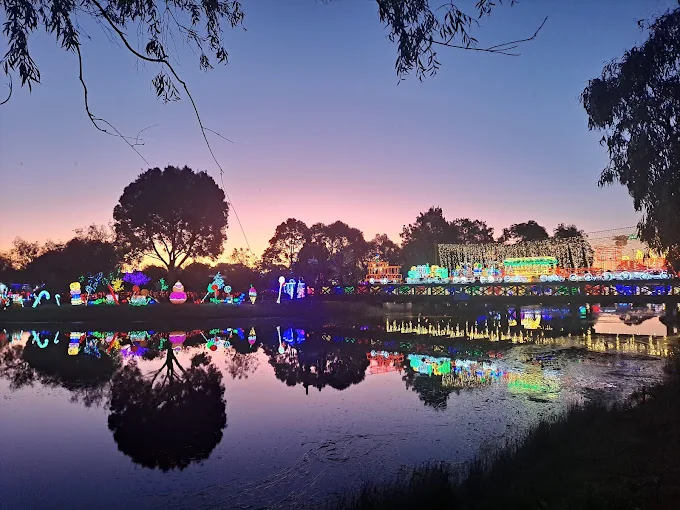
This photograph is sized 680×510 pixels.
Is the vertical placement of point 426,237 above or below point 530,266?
above

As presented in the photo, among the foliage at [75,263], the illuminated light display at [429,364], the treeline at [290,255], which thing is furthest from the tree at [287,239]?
the illuminated light display at [429,364]

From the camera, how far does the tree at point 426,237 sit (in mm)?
108000

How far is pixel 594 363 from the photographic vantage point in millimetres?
25906

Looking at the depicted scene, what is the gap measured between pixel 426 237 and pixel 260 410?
96404 millimetres

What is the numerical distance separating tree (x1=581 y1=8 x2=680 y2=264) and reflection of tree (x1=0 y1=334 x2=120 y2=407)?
20569 mm

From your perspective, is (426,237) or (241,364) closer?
(241,364)

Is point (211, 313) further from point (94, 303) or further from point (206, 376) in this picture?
point (206, 376)

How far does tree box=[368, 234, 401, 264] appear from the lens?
4449 inches

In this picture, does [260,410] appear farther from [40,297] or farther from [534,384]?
[40,297]

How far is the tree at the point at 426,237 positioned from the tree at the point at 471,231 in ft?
9.85

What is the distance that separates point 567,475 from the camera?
910 centimetres

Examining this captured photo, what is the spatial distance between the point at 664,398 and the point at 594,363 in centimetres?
1234

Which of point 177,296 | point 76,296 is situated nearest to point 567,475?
point 177,296

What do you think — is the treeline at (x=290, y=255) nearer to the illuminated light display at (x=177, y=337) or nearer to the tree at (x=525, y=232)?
the tree at (x=525, y=232)
